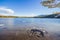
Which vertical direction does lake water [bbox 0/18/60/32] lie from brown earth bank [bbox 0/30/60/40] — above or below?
above

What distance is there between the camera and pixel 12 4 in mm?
1310

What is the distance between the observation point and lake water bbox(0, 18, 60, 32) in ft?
4.17

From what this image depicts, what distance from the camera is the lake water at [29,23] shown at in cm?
127

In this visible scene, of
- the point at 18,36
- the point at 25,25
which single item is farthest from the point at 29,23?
the point at 18,36

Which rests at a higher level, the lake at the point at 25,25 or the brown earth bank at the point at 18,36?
the lake at the point at 25,25

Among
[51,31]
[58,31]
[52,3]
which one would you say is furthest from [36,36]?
[52,3]

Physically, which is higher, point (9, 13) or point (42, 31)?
point (9, 13)

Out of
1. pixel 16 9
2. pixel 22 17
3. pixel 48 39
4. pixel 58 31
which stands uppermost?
pixel 16 9

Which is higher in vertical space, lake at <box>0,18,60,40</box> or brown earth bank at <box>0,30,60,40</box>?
lake at <box>0,18,60,40</box>

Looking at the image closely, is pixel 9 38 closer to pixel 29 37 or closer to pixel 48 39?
pixel 29 37

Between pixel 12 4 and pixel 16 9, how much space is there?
0.32 feet

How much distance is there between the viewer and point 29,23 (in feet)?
4.21

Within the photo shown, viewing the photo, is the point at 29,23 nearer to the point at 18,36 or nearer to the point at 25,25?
the point at 25,25

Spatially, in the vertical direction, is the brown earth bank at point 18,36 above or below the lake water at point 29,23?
below
